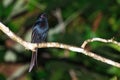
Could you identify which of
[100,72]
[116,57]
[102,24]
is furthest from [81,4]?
[116,57]

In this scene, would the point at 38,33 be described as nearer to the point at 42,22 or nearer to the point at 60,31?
the point at 42,22

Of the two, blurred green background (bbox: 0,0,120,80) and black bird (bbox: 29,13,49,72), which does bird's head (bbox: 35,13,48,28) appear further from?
blurred green background (bbox: 0,0,120,80)

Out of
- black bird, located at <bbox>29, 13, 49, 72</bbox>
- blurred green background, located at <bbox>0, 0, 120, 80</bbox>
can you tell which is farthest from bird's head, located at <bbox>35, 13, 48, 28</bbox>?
blurred green background, located at <bbox>0, 0, 120, 80</bbox>

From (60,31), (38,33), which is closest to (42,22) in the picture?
(38,33)

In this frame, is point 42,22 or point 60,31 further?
point 60,31

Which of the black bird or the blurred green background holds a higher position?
the blurred green background

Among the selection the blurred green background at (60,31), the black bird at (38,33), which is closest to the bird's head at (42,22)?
the black bird at (38,33)

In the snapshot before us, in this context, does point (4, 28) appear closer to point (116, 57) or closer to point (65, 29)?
point (116, 57)

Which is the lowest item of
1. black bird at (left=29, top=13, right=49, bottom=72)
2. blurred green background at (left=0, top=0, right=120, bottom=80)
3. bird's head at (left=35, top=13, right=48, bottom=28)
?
black bird at (left=29, top=13, right=49, bottom=72)

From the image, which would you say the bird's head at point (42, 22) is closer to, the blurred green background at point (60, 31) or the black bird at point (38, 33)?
the black bird at point (38, 33)

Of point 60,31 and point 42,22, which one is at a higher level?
point 60,31
